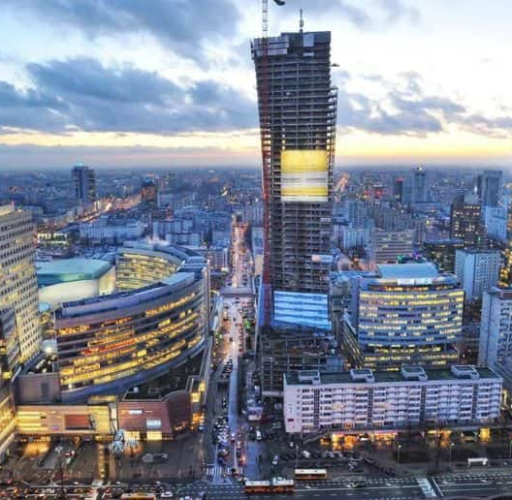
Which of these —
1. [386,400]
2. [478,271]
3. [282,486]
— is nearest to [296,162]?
[386,400]

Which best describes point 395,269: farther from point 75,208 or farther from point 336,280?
point 75,208

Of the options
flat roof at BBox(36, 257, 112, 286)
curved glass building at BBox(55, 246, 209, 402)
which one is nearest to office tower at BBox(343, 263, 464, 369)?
curved glass building at BBox(55, 246, 209, 402)

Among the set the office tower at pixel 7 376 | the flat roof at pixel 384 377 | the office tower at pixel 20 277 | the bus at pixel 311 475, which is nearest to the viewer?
the bus at pixel 311 475

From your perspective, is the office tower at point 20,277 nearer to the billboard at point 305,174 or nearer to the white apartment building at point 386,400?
the white apartment building at point 386,400

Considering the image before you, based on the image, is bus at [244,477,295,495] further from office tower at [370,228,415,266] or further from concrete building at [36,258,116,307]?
office tower at [370,228,415,266]

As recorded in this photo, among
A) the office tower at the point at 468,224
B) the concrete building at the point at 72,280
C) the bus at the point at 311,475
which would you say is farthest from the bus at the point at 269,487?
the office tower at the point at 468,224

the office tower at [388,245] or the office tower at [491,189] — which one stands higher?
the office tower at [491,189]
